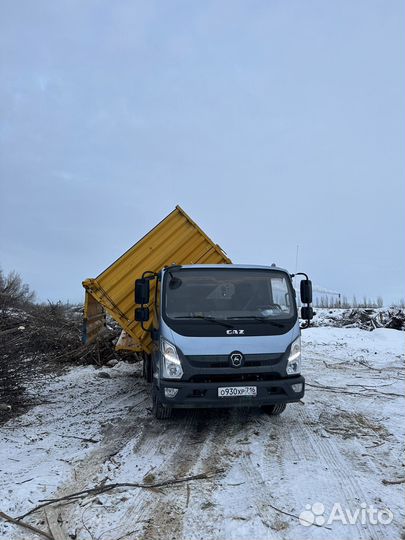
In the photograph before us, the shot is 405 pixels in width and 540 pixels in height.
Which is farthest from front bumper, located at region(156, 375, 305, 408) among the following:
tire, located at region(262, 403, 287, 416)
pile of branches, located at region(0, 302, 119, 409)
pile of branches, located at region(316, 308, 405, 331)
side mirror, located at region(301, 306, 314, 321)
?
pile of branches, located at region(316, 308, 405, 331)

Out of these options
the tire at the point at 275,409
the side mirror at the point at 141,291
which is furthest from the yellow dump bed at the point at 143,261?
the tire at the point at 275,409

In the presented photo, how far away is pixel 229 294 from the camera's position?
5.95 metres

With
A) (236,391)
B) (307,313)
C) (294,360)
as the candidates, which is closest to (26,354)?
(236,391)

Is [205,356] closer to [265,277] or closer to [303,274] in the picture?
Result: [265,277]

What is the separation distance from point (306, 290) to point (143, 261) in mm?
2958

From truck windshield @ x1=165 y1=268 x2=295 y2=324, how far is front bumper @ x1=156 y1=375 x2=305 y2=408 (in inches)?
32.7

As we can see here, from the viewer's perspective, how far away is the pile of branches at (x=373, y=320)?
19.0m

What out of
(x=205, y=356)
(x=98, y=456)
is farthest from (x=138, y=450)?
(x=205, y=356)

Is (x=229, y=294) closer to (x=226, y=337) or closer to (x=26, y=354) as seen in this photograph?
(x=226, y=337)

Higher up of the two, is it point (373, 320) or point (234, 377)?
point (234, 377)

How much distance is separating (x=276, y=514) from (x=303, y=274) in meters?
3.87

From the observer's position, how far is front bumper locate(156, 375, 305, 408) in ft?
16.9

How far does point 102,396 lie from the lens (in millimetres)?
7895

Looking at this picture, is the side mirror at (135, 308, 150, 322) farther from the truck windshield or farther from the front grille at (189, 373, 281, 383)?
the front grille at (189, 373, 281, 383)
